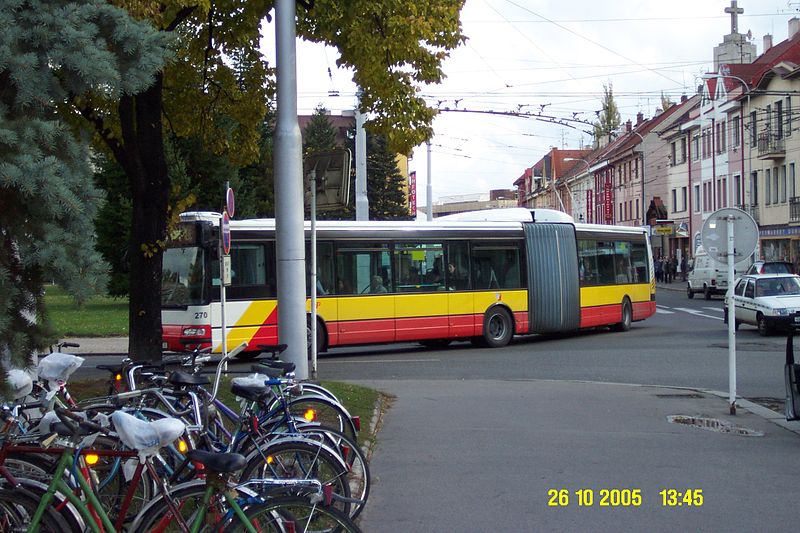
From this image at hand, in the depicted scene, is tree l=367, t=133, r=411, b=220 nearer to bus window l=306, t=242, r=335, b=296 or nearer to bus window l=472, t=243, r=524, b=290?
bus window l=472, t=243, r=524, b=290

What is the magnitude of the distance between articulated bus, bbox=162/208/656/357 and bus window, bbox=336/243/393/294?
3 cm

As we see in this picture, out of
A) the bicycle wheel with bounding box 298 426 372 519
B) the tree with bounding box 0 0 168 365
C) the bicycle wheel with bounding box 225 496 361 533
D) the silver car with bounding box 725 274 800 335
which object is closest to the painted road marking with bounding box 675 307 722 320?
the silver car with bounding box 725 274 800 335

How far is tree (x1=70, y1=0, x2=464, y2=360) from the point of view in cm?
1141

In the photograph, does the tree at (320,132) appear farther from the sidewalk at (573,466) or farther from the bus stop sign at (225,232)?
the sidewalk at (573,466)

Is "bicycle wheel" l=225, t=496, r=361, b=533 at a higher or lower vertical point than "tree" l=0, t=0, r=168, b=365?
lower

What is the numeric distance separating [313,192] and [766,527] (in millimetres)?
8611

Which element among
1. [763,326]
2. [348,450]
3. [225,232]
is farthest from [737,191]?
[348,450]

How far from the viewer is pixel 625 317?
27.0 metres

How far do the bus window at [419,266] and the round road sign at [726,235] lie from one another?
9.68 m

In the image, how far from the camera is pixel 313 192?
45.1ft

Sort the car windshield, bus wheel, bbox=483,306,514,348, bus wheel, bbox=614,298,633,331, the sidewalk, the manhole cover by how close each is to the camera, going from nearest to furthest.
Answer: the sidewalk < the manhole cover < bus wheel, bbox=483,306,514,348 < the car windshield < bus wheel, bbox=614,298,633,331

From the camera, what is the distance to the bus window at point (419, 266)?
21406 millimetres

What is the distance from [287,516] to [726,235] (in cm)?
974

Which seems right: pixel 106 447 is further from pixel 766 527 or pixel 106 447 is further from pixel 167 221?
pixel 167 221
